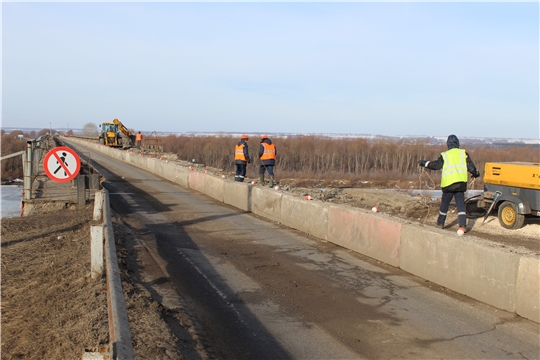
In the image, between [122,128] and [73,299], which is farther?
[122,128]

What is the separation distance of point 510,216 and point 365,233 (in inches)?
171

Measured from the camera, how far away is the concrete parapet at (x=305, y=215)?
36.6 ft

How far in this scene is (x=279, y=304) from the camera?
22.8 ft

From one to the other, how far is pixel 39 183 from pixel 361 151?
72.0 metres

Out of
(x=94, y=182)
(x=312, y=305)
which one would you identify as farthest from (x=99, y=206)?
(x=312, y=305)

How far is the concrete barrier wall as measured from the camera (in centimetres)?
648

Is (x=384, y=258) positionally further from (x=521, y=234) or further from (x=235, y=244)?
(x=521, y=234)

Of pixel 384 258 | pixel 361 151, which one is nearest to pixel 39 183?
pixel 384 258

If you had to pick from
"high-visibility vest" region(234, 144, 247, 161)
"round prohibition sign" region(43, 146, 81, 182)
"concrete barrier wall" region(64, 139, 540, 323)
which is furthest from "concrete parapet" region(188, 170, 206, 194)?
"round prohibition sign" region(43, 146, 81, 182)

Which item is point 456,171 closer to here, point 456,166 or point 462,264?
point 456,166

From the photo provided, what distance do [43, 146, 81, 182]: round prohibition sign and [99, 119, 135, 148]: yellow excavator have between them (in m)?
47.2

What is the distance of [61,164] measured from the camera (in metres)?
12.0

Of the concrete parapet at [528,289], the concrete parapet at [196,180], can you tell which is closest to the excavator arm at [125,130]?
the concrete parapet at [196,180]

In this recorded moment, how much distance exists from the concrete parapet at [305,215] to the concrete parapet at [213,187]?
192 inches
